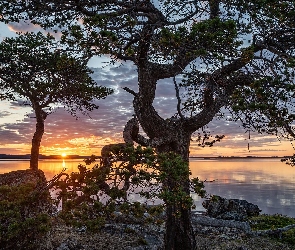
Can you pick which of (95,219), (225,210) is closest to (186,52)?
(95,219)

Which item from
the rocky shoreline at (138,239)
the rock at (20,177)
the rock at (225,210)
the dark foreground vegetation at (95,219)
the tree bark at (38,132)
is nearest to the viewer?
the dark foreground vegetation at (95,219)

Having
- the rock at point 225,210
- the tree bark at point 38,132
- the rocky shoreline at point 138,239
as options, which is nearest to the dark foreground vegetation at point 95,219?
the rocky shoreline at point 138,239

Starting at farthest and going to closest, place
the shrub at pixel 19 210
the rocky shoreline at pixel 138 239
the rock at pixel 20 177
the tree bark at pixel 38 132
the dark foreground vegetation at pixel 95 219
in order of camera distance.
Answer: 1. the tree bark at pixel 38 132
2. the rocky shoreline at pixel 138 239
3. the rock at pixel 20 177
4. the shrub at pixel 19 210
5. the dark foreground vegetation at pixel 95 219

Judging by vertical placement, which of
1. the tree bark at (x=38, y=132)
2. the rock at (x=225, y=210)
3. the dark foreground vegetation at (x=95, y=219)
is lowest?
the rock at (x=225, y=210)

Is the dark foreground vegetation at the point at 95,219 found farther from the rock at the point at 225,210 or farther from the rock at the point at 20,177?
the rock at the point at 225,210

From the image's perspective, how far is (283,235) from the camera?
54.0 feet

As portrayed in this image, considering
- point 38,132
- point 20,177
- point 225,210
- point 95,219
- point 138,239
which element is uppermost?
point 38,132

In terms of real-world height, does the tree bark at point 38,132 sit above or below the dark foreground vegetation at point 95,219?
above

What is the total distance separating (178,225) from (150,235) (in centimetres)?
348

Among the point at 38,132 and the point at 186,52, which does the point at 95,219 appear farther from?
the point at 38,132

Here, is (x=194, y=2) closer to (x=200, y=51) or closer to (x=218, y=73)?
(x=218, y=73)

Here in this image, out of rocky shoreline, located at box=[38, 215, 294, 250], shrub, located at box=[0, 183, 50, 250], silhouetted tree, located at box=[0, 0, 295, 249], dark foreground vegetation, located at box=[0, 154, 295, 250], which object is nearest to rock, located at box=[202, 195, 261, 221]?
dark foreground vegetation, located at box=[0, 154, 295, 250]

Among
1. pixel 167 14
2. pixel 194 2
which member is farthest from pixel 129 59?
pixel 194 2

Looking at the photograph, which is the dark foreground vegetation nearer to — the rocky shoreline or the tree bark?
the rocky shoreline
